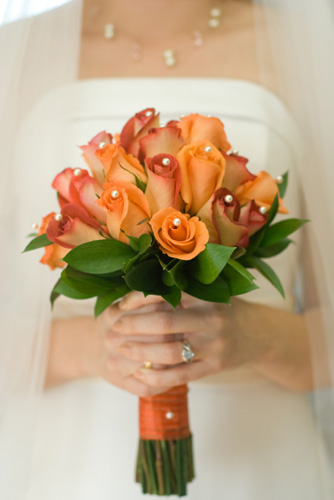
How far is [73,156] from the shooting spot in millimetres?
912

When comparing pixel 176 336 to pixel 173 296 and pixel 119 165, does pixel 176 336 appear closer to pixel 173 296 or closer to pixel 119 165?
pixel 173 296

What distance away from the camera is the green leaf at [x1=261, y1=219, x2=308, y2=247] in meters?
0.65

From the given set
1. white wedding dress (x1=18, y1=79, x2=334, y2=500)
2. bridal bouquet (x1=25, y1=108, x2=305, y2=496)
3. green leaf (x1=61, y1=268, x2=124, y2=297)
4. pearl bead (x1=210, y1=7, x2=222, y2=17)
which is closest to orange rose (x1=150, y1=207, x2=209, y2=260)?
bridal bouquet (x1=25, y1=108, x2=305, y2=496)

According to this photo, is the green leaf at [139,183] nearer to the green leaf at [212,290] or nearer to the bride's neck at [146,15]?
the green leaf at [212,290]

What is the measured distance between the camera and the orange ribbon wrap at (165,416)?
704 millimetres

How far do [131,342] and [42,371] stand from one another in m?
0.19

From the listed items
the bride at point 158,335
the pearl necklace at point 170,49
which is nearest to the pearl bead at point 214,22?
the pearl necklace at point 170,49

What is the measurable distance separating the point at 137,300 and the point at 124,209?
0.17 m

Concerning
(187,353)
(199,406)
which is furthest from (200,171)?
(199,406)

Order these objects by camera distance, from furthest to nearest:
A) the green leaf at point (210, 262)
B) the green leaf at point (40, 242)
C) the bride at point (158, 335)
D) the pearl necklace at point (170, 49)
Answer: the pearl necklace at point (170, 49) < the bride at point (158, 335) < the green leaf at point (40, 242) < the green leaf at point (210, 262)

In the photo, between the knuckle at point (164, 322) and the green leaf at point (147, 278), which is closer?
the green leaf at point (147, 278)

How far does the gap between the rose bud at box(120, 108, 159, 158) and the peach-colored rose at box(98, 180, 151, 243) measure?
86mm

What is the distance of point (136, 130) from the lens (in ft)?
2.15

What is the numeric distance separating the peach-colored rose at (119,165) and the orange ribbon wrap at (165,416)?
1.04 feet
